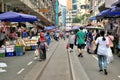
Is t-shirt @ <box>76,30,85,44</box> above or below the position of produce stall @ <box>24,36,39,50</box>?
above

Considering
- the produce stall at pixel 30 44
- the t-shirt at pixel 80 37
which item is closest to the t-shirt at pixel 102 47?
the t-shirt at pixel 80 37

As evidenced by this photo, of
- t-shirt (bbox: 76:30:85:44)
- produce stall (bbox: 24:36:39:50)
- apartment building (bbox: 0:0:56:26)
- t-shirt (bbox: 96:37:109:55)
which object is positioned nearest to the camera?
t-shirt (bbox: 96:37:109:55)

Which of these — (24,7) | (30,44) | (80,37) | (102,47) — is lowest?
(30,44)

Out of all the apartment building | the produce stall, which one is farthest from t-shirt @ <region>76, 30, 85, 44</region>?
the apartment building

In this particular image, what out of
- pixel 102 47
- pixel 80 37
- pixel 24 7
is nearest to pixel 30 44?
pixel 80 37

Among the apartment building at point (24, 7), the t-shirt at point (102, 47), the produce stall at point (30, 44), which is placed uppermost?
the apartment building at point (24, 7)

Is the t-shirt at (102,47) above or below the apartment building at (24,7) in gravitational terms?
below

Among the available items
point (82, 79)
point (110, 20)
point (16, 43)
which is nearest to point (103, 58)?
point (82, 79)

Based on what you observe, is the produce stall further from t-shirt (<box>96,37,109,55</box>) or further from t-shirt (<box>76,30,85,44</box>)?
t-shirt (<box>96,37,109,55</box>)

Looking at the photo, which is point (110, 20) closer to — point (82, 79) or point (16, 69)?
point (16, 69)

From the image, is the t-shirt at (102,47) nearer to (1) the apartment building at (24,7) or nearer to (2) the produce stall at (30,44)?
(2) the produce stall at (30,44)

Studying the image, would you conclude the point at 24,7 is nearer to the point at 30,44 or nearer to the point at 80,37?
the point at 30,44

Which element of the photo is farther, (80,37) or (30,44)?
(30,44)

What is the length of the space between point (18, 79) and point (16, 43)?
12.7 meters
